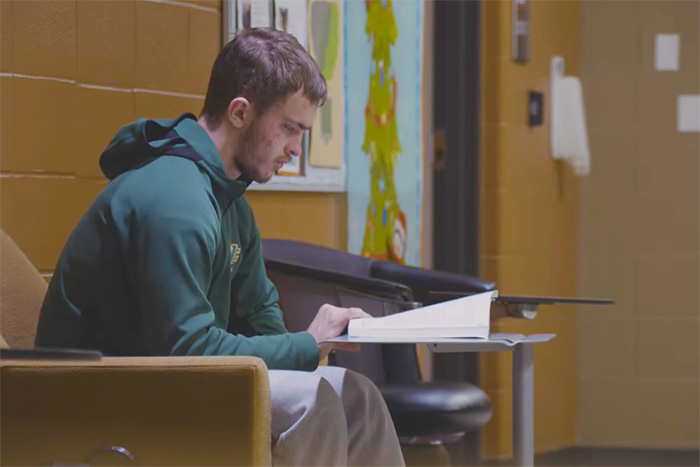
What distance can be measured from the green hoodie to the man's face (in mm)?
42

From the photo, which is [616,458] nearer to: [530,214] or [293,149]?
[530,214]

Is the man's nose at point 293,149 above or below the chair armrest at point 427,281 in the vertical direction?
above

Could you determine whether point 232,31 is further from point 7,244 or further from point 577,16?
point 577,16

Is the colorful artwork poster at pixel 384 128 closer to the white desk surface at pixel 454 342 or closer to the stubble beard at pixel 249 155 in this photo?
the stubble beard at pixel 249 155

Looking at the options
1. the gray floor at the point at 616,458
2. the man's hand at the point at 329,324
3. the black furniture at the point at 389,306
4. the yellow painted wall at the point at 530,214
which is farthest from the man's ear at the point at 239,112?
the gray floor at the point at 616,458

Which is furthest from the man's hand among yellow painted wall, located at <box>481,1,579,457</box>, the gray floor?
the gray floor

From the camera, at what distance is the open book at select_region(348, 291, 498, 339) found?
190cm

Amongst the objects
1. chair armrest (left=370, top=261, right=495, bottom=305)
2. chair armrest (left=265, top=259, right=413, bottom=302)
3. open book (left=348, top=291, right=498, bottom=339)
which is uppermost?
open book (left=348, top=291, right=498, bottom=339)

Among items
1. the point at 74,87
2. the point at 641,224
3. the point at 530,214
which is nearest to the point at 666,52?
the point at 641,224

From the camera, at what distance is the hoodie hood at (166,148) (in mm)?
1997

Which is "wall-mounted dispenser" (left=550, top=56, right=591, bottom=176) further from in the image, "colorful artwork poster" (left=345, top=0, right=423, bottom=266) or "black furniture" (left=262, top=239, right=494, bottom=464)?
"black furniture" (left=262, top=239, right=494, bottom=464)

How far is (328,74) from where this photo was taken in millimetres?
3543

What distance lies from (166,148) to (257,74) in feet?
0.71

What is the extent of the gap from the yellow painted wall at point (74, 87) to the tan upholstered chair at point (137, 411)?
2.68 ft
